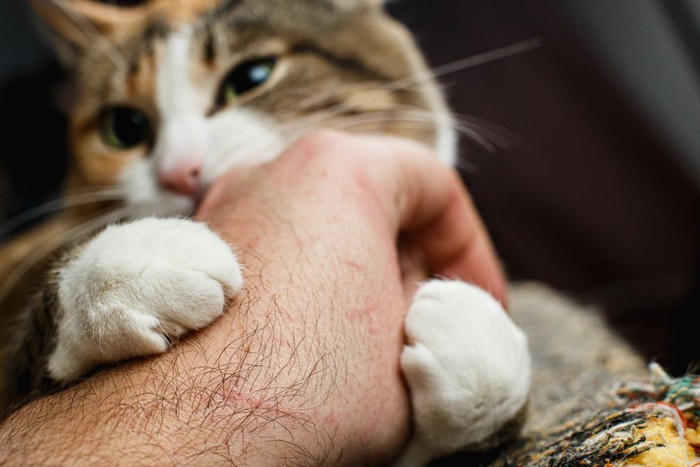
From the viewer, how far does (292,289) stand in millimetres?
464

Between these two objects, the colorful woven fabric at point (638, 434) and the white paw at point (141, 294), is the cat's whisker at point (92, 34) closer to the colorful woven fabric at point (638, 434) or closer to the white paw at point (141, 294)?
the white paw at point (141, 294)

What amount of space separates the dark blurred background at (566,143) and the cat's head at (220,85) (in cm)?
9

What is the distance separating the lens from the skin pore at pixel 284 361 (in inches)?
14.9

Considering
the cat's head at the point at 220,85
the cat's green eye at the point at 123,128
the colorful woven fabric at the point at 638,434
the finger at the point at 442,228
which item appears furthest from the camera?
the cat's green eye at the point at 123,128

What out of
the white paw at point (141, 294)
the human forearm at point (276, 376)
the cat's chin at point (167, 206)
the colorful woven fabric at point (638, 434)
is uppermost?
the cat's chin at point (167, 206)

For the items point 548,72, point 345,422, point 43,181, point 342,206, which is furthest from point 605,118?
point 43,181

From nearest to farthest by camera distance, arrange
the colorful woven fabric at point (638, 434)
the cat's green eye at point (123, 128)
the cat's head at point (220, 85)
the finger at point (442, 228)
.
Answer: the colorful woven fabric at point (638, 434), the finger at point (442, 228), the cat's head at point (220, 85), the cat's green eye at point (123, 128)

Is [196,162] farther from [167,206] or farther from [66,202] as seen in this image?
[66,202]

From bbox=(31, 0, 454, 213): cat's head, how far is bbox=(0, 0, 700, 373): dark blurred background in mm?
94

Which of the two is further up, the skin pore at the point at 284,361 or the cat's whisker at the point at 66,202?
the cat's whisker at the point at 66,202

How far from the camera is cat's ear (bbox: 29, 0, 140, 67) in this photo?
101 cm

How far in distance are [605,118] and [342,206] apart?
88 cm

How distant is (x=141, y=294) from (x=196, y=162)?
14.3 inches

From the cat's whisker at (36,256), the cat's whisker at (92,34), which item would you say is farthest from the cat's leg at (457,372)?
the cat's whisker at (92,34)
